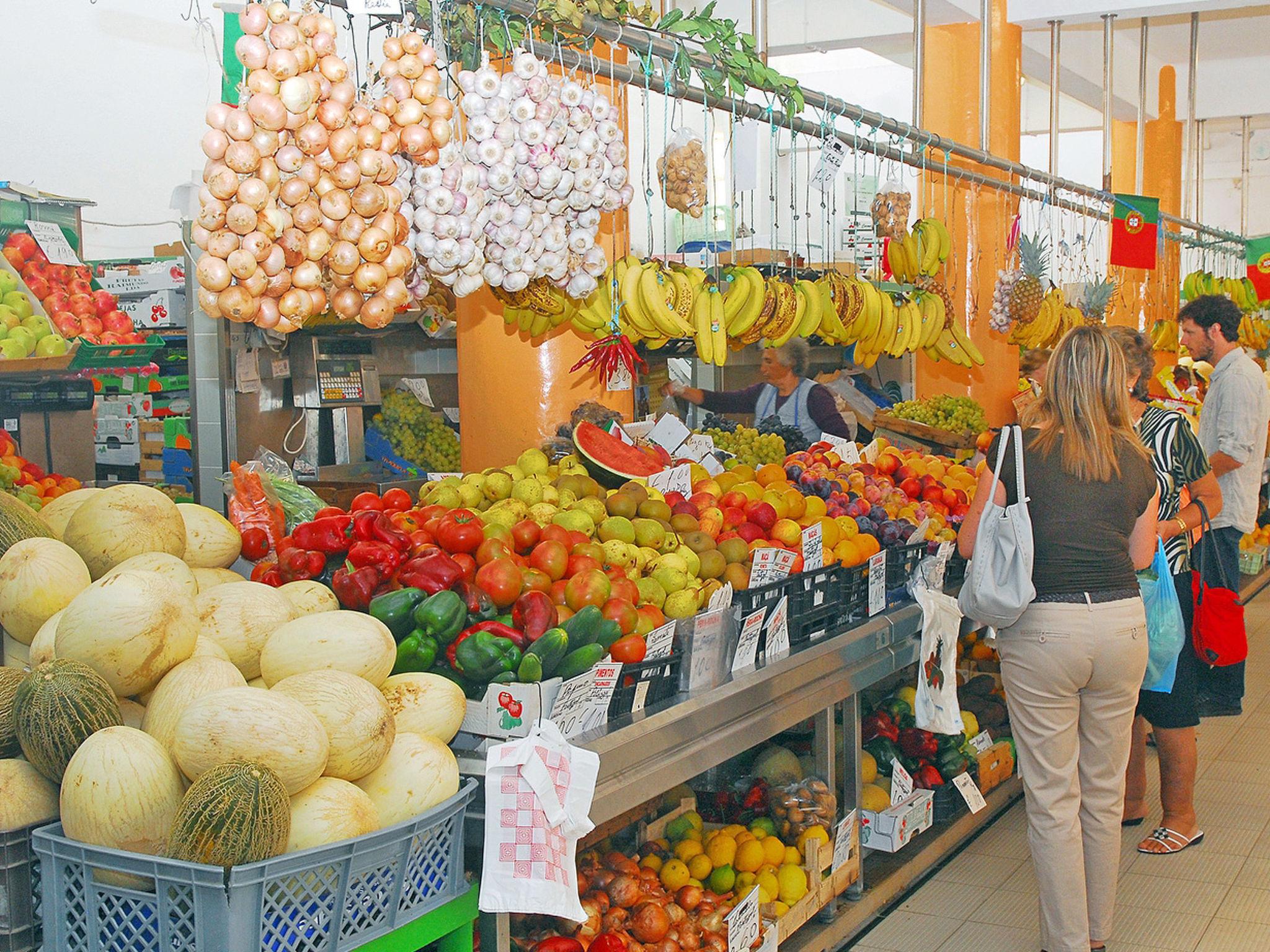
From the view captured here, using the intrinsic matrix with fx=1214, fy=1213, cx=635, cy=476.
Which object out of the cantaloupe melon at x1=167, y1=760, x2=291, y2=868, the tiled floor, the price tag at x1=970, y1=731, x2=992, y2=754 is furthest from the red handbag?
the cantaloupe melon at x1=167, y1=760, x2=291, y2=868

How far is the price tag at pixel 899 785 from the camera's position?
3.85m

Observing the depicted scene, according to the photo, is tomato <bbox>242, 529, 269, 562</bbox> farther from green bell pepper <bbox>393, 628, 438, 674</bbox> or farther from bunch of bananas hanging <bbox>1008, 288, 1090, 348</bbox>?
bunch of bananas hanging <bbox>1008, 288, 1090, 348</bbox>

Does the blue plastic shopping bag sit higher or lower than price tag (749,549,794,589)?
lower

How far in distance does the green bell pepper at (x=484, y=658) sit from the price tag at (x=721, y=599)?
2.33 feet

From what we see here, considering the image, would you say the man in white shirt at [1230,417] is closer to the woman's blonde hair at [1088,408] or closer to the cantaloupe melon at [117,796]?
the woman's blonde hair at [1088,408]

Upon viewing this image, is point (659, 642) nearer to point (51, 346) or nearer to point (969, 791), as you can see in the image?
point (969, 791)

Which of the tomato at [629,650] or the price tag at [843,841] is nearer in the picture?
the tomato at [629,650]

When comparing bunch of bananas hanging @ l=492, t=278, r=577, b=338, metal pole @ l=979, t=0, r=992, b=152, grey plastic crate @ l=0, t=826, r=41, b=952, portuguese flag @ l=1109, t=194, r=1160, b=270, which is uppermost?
metal pole @ l=979, t=0, r=992, b=152

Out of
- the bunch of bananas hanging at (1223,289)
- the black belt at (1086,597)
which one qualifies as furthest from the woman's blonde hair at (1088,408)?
the bunch of bananas hanging at (1223,289)

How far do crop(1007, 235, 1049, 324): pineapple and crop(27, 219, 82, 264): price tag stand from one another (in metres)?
4.49

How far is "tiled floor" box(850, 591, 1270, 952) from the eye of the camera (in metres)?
3.58

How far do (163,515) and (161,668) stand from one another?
577 millimetres

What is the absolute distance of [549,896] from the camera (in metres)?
2.15

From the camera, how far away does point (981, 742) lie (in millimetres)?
4500
